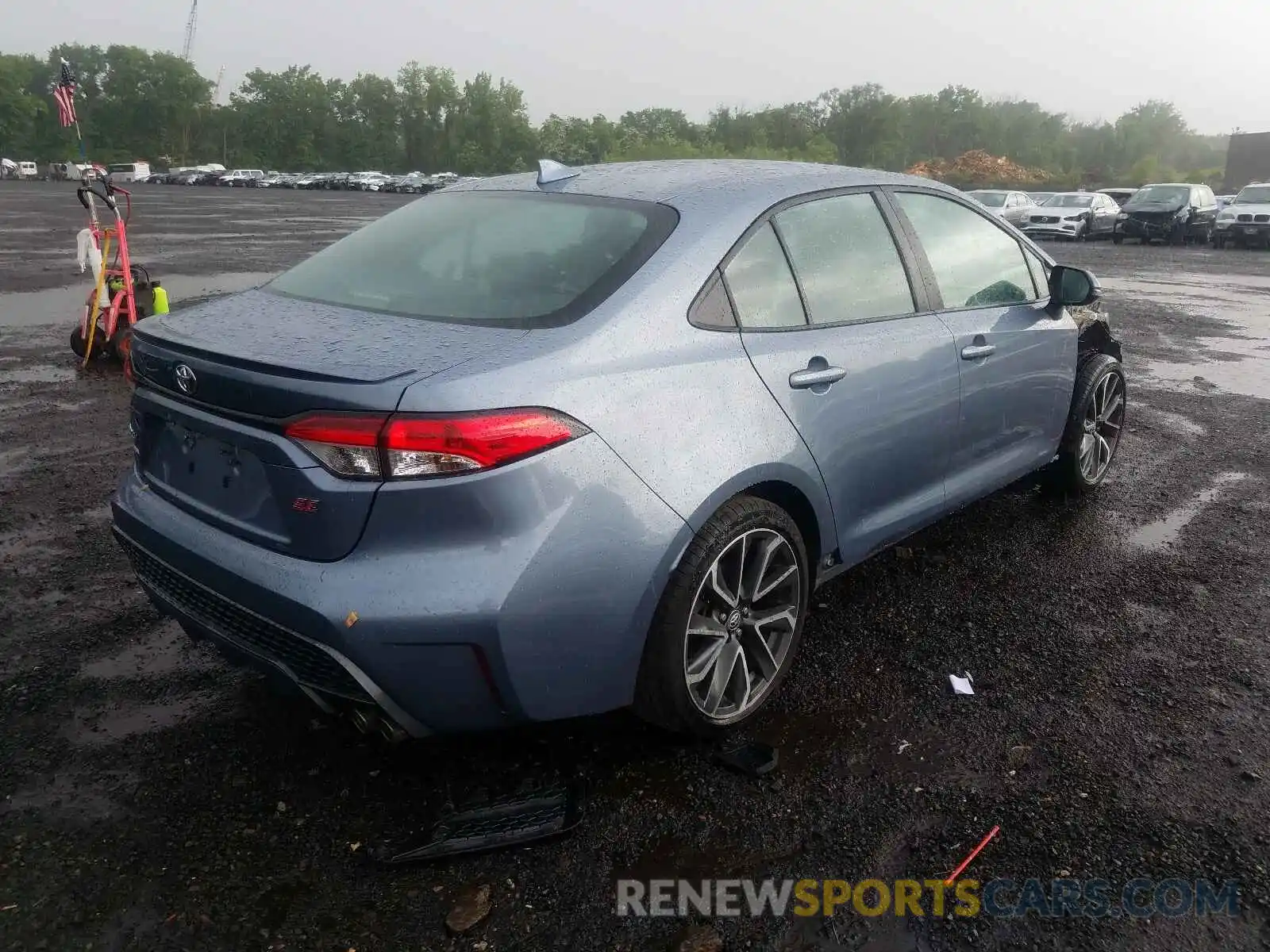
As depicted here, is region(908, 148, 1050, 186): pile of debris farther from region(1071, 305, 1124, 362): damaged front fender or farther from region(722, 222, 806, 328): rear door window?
region(722, 222, 806, 328): rear door window

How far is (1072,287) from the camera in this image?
14.7 ft

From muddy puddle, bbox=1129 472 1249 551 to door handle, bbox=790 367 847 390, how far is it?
94.8 inches

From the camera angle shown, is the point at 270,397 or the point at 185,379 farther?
the point at 185,379

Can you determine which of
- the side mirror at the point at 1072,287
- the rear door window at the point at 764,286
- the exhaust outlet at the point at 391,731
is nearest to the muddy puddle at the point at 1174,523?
the side mirror at the point at 1072,287

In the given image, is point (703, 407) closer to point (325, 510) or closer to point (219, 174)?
point (325, 510)

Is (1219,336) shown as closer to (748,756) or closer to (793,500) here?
(793,500)

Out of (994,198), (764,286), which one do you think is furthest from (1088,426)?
(994,198)

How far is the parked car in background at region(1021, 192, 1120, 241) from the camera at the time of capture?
30922mm

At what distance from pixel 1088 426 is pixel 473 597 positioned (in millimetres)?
3925

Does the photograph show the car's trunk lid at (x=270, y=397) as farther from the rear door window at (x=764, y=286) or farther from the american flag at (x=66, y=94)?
the american flag at (x=66, y=94)

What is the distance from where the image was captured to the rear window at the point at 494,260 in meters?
2.73

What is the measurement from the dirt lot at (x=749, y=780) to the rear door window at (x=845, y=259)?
1.25m

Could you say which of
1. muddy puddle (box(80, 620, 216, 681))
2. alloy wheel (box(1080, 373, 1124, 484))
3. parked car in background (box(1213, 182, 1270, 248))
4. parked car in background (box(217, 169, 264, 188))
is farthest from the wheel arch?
parked car in background (box(217, 169, 264, 188))

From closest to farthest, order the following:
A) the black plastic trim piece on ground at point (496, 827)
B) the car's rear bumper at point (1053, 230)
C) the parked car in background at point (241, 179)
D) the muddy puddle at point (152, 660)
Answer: the black plastic trim piece on ground at point (496, 827) < the muddy puddle at point (152, 660) < the car's rear bumper at point (1053, 230) < the parked car in background at point (241, 179)
